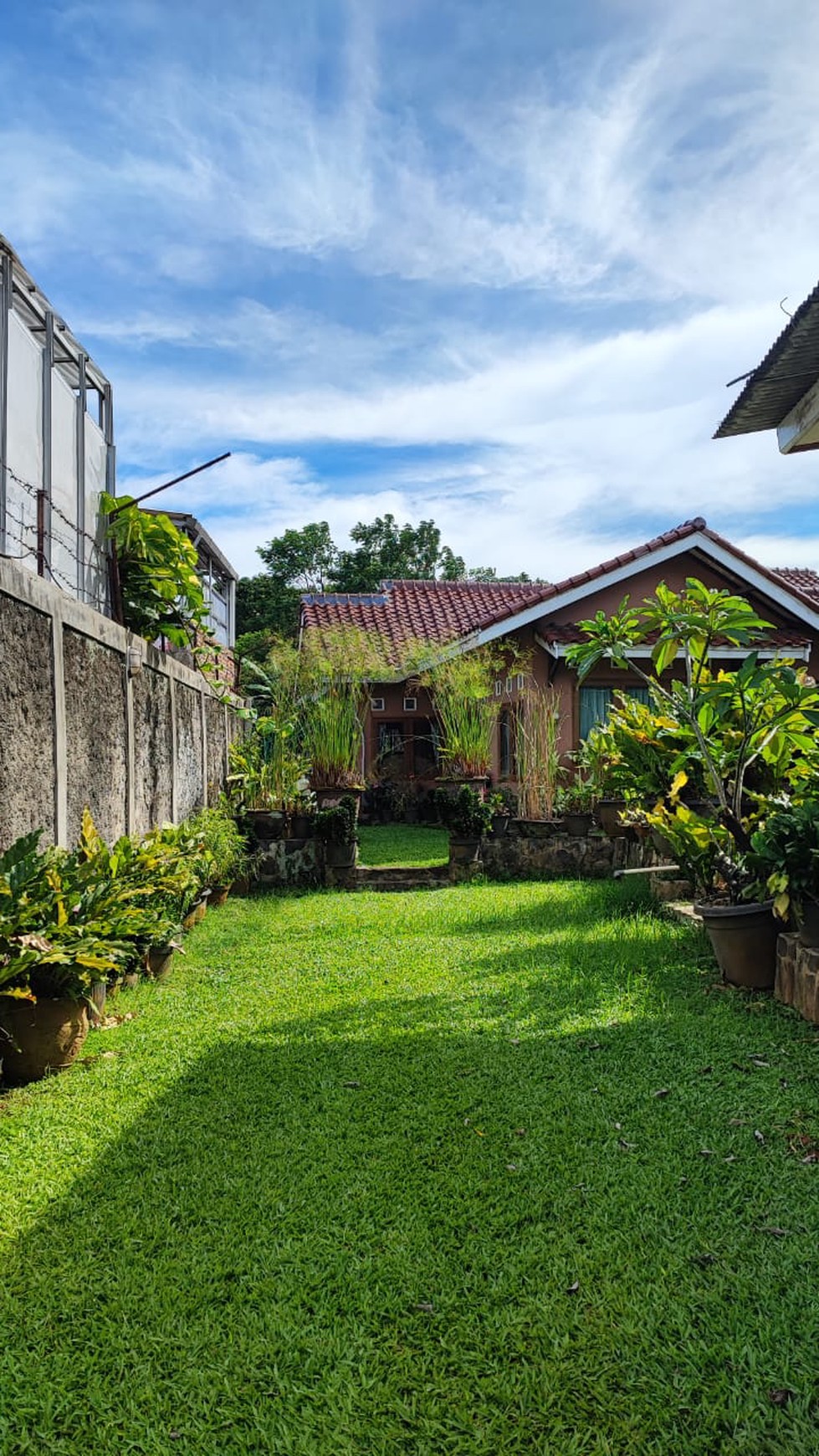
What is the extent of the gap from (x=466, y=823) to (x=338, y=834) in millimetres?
1271

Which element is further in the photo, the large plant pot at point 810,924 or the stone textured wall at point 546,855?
the stone textured wall at point 546,855

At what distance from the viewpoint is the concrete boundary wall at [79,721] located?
3617 millimetres

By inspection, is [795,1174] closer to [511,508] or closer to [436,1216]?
[436,1216]

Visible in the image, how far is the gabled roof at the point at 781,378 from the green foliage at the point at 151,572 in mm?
3892

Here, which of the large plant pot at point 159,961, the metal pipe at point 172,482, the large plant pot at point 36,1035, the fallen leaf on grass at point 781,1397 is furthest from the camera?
the metal pipe at point 172,482

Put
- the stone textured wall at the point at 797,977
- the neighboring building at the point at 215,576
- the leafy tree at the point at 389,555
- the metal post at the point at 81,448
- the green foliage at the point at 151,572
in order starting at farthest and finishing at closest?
the leafy tree at the point at 389,555, the neighboring building at the point at 215,576, the metal post at the point at 81,448, the green foliage at the point at 151,572, the stone textured wall at the point at 797,977

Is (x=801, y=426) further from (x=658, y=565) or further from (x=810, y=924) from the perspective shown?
(x=658, y=565)

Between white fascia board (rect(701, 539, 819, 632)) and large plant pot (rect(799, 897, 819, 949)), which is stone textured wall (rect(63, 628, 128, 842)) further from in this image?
white fascia board (rect(701, 539, 819, 632))

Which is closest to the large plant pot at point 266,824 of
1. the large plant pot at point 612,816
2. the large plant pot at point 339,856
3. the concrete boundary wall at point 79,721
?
the large plant pot at point 339,856

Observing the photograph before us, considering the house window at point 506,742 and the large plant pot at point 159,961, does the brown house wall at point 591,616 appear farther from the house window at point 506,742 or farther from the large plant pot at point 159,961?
the large plant pot at point 159,961

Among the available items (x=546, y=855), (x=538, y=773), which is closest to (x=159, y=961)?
(x=546, y=855)

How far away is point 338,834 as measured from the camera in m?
8.20

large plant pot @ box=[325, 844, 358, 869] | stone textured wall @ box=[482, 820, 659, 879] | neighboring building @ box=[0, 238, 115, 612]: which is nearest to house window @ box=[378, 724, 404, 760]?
stone textured wall @ box=[482, 820, 659, 879]

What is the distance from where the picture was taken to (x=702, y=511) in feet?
37.1
